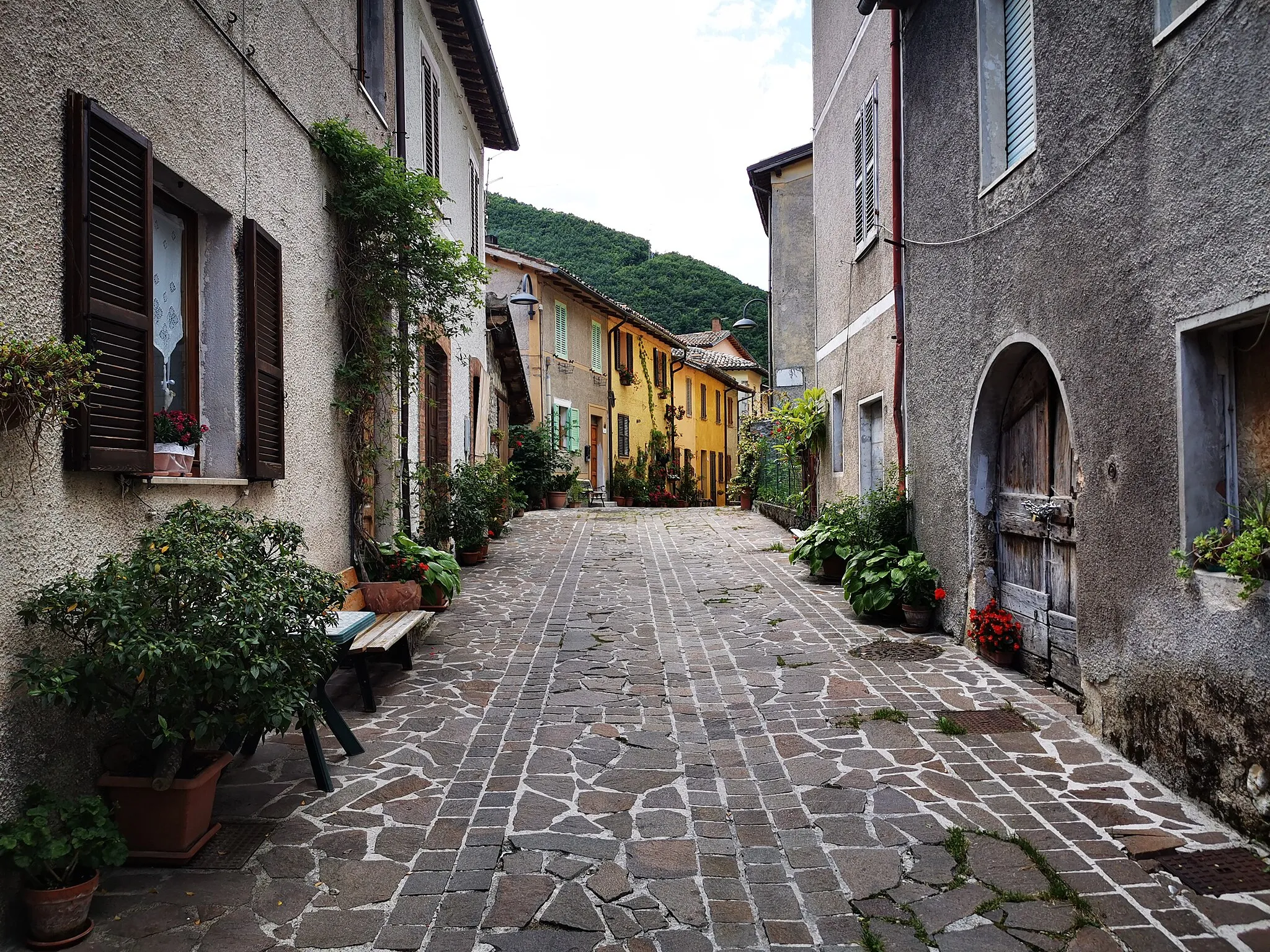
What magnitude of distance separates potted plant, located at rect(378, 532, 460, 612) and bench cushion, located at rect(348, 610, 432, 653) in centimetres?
44

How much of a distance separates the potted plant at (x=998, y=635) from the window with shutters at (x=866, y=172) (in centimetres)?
440

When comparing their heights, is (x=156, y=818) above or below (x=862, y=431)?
below

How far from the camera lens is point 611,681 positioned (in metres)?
6.19

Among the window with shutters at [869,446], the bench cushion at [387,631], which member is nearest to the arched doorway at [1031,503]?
the window with shutters at [869,446]

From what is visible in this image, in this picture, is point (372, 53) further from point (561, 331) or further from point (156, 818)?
point (561, 331)

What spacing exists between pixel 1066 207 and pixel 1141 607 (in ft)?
7.59

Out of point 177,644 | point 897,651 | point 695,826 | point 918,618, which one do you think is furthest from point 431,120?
point 695,826

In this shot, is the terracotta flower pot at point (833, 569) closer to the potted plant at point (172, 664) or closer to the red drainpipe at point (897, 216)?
the red drainpipe at point (897, 216)

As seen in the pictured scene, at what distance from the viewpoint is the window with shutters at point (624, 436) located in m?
27.9

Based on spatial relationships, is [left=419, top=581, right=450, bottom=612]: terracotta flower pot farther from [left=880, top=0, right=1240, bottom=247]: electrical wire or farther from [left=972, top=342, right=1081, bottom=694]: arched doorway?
[left=880, top=0, right=1240, bottom=247]: electrical wire

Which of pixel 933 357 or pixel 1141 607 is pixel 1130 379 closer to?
pixel 1141 607

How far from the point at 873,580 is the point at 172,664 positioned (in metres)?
6.14

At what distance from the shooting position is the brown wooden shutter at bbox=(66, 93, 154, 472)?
3.23 m

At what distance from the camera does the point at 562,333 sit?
77.2 feet
